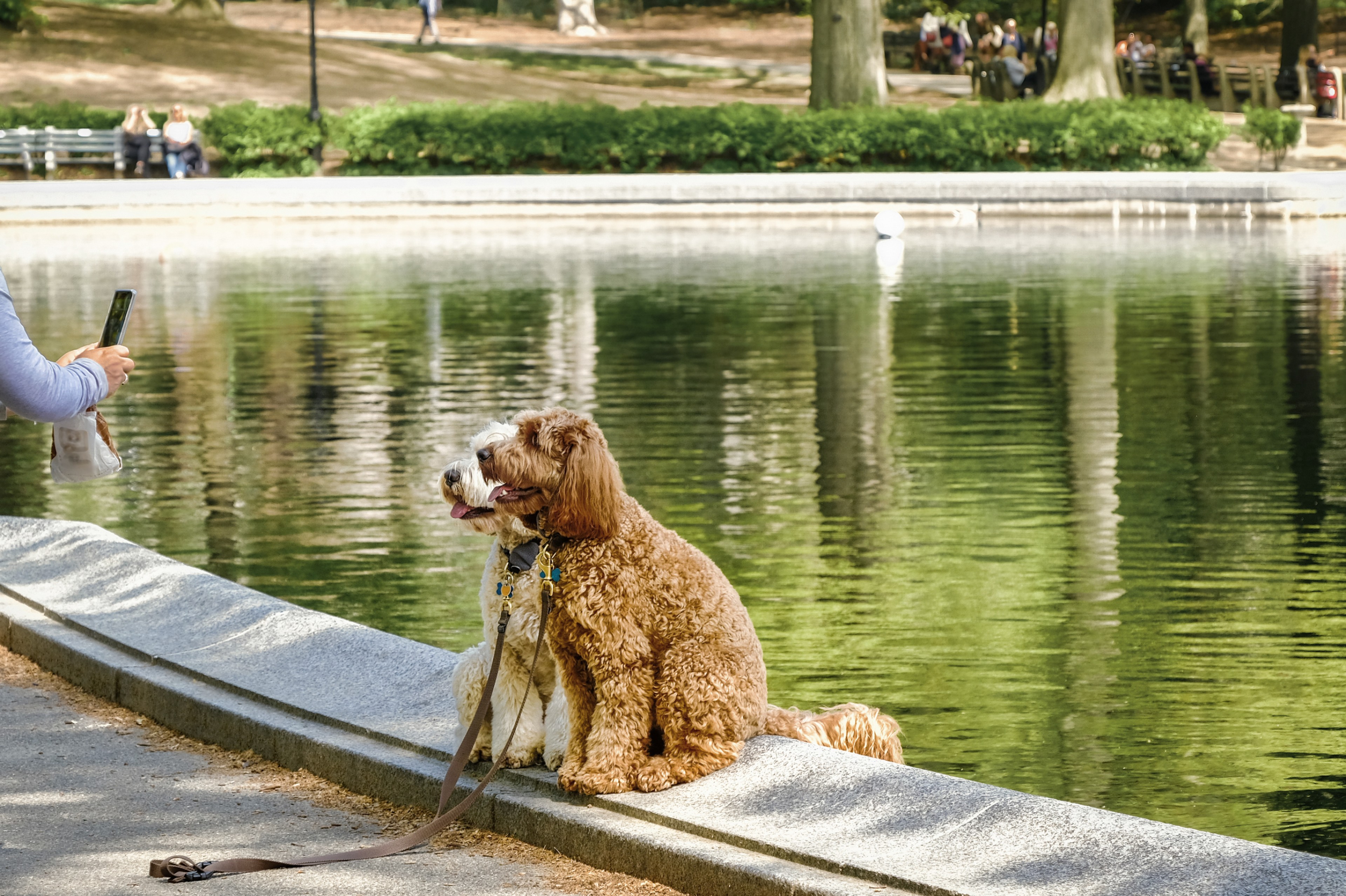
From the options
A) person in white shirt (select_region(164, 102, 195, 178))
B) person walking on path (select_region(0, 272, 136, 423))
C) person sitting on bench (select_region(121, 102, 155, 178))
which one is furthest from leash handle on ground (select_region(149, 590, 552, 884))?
person sitting on bench (select_region(121, 102, 155, 178))

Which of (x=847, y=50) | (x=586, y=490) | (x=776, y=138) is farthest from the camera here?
(x=847, y=50)

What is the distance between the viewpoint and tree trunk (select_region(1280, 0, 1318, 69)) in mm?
49844

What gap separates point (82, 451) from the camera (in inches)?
208

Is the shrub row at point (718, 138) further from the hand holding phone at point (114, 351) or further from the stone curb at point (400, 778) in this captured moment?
the hand holding phone at point (114, 351)

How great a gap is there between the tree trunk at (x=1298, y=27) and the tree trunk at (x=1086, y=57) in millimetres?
11782

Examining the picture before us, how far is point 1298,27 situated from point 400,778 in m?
49.2

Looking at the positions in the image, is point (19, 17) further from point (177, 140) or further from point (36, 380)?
point (36, 380)

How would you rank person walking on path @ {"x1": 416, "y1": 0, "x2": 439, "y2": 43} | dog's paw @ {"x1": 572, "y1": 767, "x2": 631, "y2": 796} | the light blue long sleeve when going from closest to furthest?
1. the light blue long sleeve
2. dog's paw @ {"x1": 572, "y1": 767, "x2": 631, "y2": 796}
3. person walking on path @ {"x1": 416, "y1": 0, "x2": 439, "y2": 43}

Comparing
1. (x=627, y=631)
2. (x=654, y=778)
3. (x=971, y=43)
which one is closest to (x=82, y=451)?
(x=627, y=631)

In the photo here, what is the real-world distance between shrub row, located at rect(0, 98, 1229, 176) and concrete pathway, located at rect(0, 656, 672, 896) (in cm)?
2978

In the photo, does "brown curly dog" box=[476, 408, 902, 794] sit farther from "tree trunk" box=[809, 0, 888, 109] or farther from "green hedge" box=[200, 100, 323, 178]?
"tree trunk" box=[809, 0, 888, 109]

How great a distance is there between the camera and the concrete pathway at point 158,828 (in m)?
5.02

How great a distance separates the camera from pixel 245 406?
49.3 ft

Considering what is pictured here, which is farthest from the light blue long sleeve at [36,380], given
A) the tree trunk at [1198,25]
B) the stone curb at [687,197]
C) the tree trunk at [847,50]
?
the tree trunk at [1198,25]
